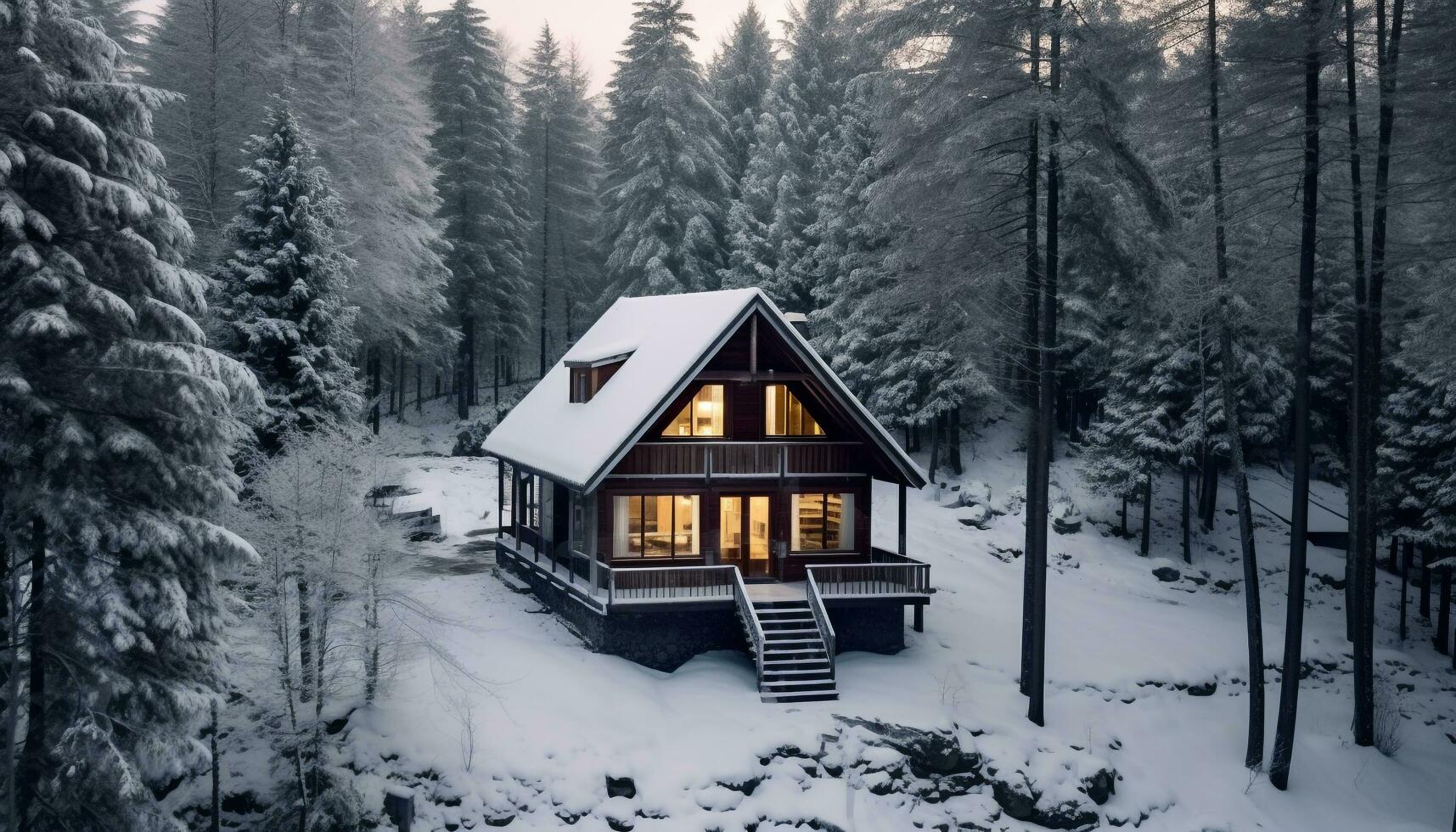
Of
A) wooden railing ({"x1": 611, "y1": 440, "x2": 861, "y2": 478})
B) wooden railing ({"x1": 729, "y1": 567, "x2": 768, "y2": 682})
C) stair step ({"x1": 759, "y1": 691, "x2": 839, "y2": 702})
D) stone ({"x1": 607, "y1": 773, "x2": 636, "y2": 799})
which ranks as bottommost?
stone ({"x1": 607, "y1": 773, "x2": 636, "y2": 799})

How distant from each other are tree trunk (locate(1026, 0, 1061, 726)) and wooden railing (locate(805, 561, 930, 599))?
10.2 ft

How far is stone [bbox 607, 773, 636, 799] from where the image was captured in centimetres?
1745

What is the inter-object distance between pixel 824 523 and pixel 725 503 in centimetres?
269

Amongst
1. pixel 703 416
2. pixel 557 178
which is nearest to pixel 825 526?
pixel 703 416

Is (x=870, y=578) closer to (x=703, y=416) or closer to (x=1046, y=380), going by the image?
(x=703, y=416)

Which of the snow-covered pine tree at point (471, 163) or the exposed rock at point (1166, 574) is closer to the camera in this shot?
the exposed rock at point (1166, 574)

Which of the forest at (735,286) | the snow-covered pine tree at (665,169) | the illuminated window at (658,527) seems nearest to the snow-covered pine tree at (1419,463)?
the forest at (735,286)

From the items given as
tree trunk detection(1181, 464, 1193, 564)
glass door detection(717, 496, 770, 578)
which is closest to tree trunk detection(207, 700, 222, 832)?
glass door detection(717, 496, 770, 578)

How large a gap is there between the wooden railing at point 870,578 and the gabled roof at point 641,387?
2.20 metres

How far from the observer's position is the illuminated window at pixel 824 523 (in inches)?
975

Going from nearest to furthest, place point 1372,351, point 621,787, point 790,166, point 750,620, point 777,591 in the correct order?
point 621,787, point 750,620, point 1372,351, point 777,591, point 790,166

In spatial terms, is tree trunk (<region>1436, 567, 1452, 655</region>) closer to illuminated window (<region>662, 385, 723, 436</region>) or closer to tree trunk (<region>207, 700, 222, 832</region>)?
illuminated window (<region>662, 385, 723, 436</region>)

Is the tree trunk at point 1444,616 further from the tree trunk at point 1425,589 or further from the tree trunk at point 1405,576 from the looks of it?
the tree trunk at point 1425,589

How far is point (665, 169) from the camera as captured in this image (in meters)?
43.1
